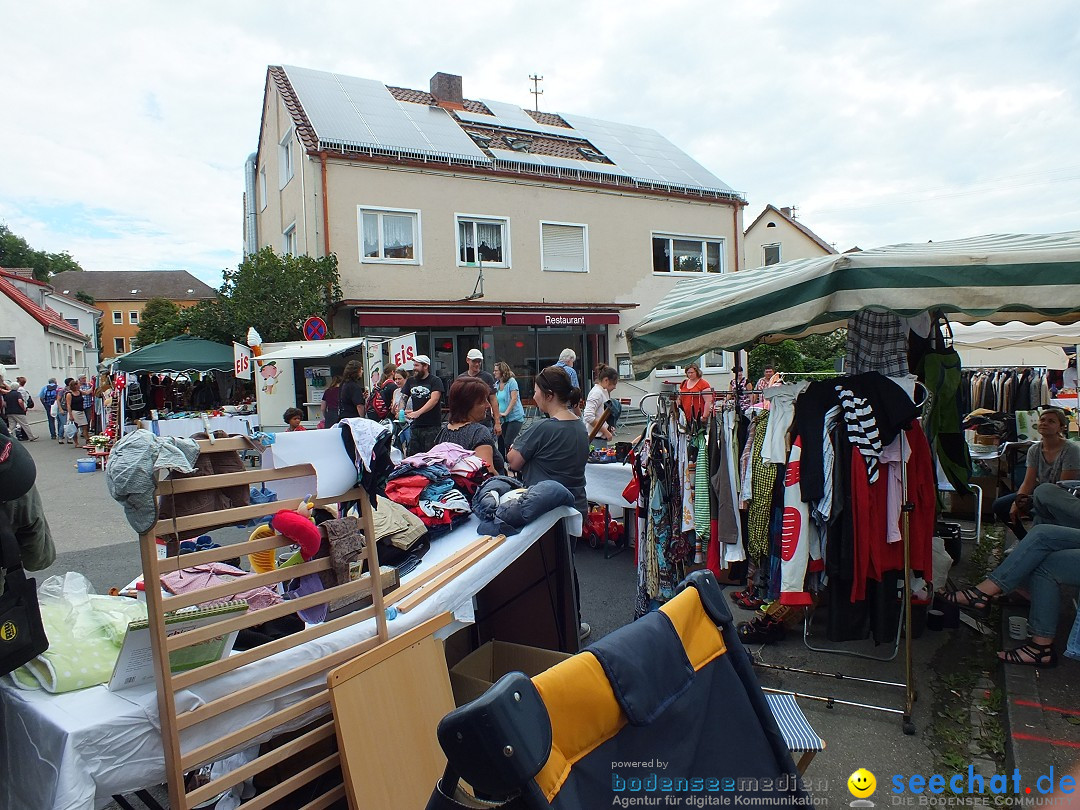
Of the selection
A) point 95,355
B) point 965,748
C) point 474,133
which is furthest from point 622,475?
point 95,355

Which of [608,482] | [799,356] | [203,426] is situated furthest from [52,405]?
[799,356]

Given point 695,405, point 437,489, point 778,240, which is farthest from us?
point 778,240

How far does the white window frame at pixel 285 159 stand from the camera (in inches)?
656

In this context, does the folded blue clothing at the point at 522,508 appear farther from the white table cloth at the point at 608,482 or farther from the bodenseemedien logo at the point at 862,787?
the white table cloth at the point at 608,482

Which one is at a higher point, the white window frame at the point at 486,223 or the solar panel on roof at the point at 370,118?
the solar panel on roof at the point at 370,118

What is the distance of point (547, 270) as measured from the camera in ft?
57.1

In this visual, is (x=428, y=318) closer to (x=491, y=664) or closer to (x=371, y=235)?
(x=371, y=235)

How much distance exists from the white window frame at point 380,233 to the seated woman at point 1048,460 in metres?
13.2

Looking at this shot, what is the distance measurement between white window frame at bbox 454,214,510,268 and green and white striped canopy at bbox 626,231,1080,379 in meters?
13.2

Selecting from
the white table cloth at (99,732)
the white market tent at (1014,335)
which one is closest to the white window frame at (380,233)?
the white market tent at (1014,335)

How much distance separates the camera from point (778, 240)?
1158 inches

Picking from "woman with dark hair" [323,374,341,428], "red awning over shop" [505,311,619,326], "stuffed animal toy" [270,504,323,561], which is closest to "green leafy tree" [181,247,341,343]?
"red awning over shop" [505,311,619,326]

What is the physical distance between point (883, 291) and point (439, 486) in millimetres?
2422

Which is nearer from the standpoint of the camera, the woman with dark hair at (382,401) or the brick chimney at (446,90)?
the woman with dark hair at (382,401)
